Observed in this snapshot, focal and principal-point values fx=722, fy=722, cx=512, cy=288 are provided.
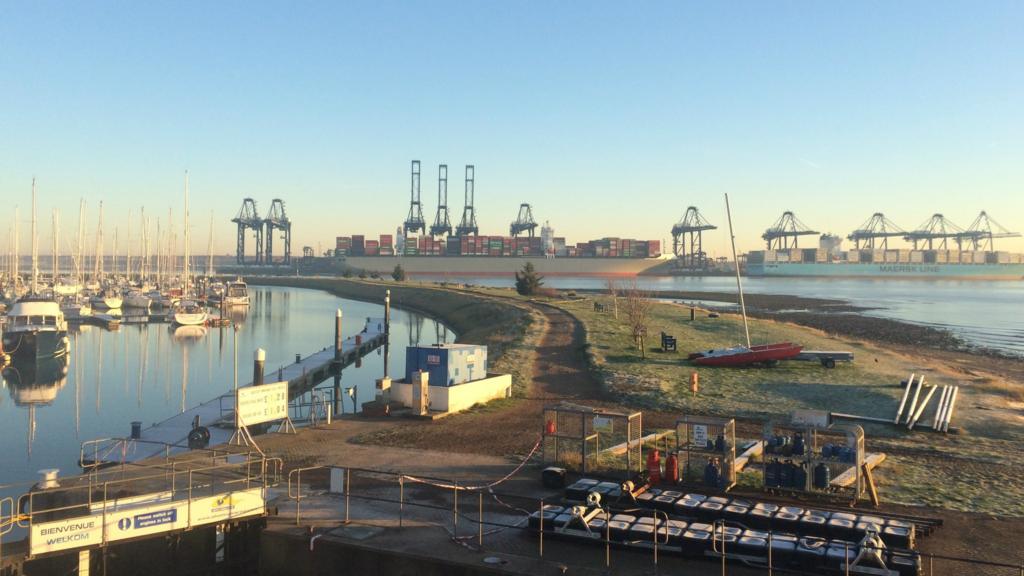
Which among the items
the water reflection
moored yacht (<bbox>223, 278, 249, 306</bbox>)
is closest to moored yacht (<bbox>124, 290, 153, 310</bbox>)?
moored yacht (<bbox>223, 278, 249, 306</bbox>)

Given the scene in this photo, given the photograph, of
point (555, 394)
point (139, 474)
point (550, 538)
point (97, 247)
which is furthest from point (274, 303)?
point (550, 538)

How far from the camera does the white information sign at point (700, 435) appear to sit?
58.5 feet

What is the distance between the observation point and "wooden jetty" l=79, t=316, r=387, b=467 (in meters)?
24.3

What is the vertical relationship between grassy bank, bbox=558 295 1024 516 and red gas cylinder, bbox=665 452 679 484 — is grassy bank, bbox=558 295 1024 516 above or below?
below

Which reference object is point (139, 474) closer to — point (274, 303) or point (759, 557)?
point (759, 557)

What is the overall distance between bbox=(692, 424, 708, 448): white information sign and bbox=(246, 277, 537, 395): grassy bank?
13.7 meters

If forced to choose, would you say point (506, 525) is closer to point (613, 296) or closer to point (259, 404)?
point (259, 404)

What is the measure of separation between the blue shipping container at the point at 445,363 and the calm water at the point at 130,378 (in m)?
11.7

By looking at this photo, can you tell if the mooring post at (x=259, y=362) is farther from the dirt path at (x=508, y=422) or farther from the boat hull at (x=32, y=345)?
the boat hull at (x=32, y=345)

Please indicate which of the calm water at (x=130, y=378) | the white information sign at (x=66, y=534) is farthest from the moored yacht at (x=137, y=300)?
the white information sign at (x=66, y=534)

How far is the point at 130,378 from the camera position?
150ft

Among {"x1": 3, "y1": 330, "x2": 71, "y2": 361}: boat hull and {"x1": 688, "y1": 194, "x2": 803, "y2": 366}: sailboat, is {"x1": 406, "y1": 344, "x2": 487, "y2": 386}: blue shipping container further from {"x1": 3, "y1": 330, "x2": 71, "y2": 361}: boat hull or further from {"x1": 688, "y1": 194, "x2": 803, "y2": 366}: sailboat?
{"x1": 3, "y1": 330, "x2": 71, "y2": 361}: boat hull

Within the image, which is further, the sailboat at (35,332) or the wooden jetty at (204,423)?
the sailboat at (35,332)

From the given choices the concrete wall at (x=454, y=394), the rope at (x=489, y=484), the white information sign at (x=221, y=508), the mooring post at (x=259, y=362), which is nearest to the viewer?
the white information sign at (x=221, y=508)
